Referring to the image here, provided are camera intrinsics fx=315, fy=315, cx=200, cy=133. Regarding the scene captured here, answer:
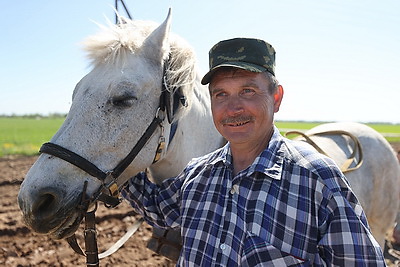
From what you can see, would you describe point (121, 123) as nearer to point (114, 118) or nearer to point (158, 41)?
point (114, 118)

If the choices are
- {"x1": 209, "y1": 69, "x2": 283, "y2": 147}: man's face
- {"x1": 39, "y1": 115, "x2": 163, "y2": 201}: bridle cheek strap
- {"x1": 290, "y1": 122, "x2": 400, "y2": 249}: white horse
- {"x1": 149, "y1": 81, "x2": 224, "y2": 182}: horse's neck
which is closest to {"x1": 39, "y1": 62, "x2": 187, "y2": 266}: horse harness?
{"x1": 39, "y1": 115, "x2": 163, "y2": 201}: bridle cheek strap

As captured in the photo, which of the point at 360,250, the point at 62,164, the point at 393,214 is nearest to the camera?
the point at 360,250

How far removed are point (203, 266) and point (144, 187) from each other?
768 mm

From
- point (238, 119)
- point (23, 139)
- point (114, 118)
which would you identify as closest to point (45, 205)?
point (114, 118)

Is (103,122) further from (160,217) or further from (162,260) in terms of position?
(162,260)

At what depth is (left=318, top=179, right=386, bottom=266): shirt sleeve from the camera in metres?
1.26

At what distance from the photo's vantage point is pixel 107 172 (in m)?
1.79

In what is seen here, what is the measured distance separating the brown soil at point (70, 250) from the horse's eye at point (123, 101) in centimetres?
246

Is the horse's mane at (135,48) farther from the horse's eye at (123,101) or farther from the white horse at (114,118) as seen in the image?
the horse's eye at (123,101)

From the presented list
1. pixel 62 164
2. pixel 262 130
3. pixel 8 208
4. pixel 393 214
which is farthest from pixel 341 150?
pixel 8 208

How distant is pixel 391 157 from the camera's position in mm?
3754

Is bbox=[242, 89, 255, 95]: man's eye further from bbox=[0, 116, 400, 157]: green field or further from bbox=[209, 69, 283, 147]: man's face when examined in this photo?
bbox=[0, 116, 400, 157]: green field

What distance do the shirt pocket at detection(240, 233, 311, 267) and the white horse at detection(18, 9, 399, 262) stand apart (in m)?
0.86

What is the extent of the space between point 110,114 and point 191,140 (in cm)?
73
